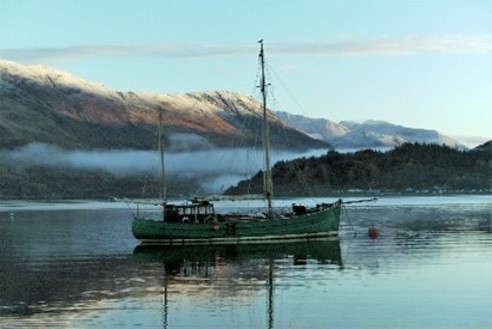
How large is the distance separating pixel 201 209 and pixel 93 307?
160 ft

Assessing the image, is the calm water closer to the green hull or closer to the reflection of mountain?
the reflection of mountain

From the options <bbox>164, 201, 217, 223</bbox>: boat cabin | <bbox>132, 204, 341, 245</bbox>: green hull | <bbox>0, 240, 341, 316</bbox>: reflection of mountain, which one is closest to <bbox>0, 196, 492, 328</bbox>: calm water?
<bbox>0, 240, 341, 316</bbox>: reflection of mountain

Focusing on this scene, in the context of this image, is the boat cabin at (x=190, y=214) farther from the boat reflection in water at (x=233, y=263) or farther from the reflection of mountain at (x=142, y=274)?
the reflection of mountain at (x=142, y=274)

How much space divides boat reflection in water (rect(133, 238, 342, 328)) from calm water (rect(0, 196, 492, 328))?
9cm

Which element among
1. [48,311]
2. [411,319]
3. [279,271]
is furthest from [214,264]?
[411,319]

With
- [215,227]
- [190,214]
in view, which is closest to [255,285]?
[215,227]

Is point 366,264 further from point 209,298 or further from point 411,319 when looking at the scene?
point 411,319

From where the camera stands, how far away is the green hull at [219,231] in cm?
9219

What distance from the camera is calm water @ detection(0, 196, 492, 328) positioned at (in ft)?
137

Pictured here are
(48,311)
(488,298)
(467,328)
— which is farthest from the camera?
(488,298)

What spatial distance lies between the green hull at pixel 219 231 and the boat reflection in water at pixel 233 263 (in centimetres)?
190

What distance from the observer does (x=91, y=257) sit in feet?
256

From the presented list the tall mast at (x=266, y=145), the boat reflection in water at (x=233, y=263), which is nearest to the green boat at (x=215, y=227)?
the tall mast at (x=266, y=145)

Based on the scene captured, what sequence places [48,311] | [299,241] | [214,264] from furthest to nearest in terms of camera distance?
1. [299,241]
2. [214,264]
3. [48,311]
